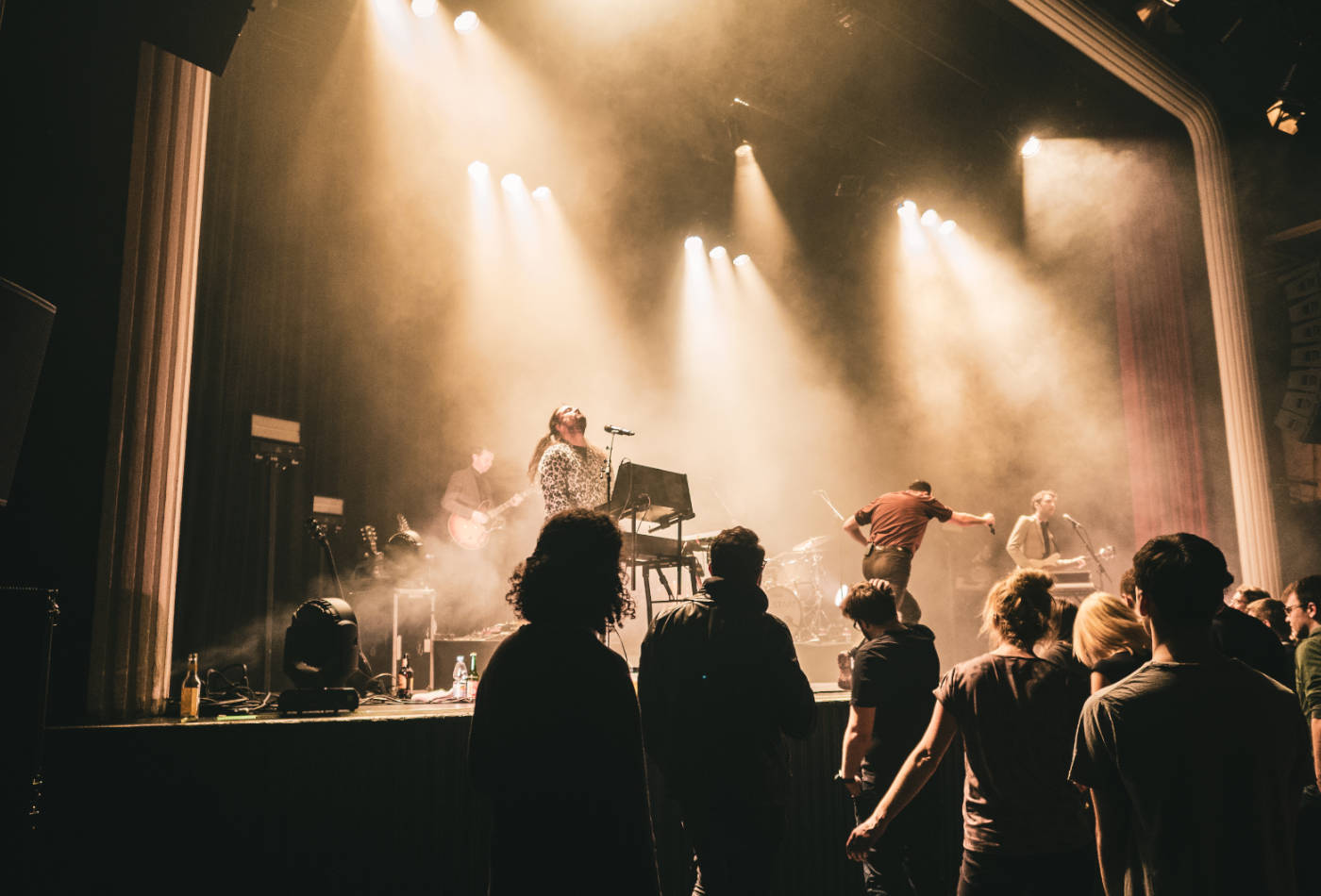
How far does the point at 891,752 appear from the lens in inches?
126

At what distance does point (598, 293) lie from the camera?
9789 mm

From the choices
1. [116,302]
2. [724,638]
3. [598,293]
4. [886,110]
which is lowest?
[724,638]

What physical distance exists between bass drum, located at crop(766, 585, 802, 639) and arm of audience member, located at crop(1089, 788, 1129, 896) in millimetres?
7191

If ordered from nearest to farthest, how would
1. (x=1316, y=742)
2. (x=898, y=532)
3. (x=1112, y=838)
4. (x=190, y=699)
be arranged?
(x=1112, y=838) → (x=1316, y=742) → (x=190, y=699) → (x=898, y=532)

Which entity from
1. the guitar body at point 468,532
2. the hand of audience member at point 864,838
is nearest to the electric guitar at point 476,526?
the guitar body at point 468,532

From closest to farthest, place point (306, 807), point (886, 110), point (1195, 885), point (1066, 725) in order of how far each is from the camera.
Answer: point (1195, 885) < point (1066, 725) < point (306, 807) < point (886, 110)

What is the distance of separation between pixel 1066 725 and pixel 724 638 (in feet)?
3.63

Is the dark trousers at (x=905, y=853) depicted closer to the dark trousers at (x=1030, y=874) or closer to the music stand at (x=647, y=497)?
the dark trousers at (x=1030, y=874)

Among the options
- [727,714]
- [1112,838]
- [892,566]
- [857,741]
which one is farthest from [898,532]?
[1112,838]

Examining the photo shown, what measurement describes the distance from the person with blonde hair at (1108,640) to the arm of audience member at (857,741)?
2.77 ft

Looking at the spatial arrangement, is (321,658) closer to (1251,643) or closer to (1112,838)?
(1112,838)

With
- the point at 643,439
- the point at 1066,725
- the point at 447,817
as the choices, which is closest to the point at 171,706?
the point at 447,817

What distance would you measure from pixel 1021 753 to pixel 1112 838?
2.22 ft

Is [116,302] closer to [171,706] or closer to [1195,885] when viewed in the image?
[171,706]
